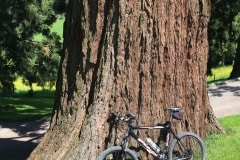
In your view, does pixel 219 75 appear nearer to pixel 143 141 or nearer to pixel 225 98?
pixel 225 98

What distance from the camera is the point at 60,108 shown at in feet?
23.0

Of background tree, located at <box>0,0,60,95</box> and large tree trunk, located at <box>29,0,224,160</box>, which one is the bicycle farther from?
background tree, located at <box>0,0,60,95</box>

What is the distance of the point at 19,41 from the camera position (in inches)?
675

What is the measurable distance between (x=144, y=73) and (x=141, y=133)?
0.73 metres

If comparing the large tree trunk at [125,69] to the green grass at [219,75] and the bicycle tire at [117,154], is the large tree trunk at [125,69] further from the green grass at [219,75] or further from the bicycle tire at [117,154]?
the green grass at [219,75]

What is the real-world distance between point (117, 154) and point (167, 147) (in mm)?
664

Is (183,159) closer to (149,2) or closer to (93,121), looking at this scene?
(93,121)

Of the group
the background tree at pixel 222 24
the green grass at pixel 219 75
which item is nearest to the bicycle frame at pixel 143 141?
the background tree at pixel 222 24

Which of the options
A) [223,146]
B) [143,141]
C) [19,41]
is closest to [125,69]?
[143,141]

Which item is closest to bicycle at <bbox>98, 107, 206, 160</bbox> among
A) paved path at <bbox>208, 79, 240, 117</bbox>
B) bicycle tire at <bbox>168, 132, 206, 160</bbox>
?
bicycle tire at <bbox>168, 132, 206, 160</bbox>

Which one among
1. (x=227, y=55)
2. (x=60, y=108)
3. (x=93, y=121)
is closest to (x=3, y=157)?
(x=60, y=108)

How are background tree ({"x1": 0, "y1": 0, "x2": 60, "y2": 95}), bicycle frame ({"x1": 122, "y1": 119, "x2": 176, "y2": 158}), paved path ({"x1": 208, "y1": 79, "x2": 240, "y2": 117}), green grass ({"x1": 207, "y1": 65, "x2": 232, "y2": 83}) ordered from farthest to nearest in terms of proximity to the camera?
green grass ({"x1": 207, "y1": 65, "x2": 232, "y2": 83})
background tree ({"x1": 0, "y1": 0, "x2": 60, "y2": 95})
paved path ({"x1": 208, "y1": 79, "x2": 240, "y2": 117})
bicycle frame ({"x1": 122, "y1": 119, "x2": 176, "y2": 158})

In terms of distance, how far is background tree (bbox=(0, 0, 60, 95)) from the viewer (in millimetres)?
16438

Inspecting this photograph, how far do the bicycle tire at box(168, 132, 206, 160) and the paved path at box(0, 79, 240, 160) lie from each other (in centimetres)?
326
